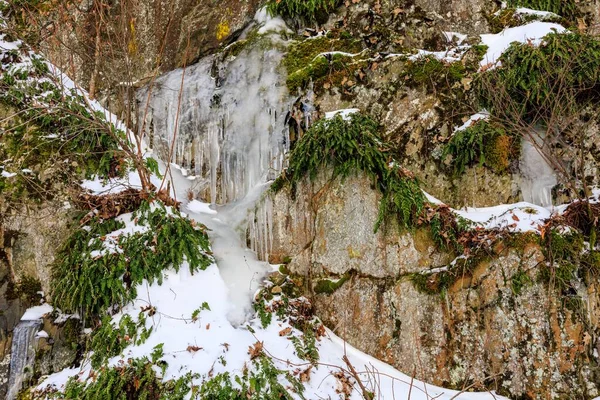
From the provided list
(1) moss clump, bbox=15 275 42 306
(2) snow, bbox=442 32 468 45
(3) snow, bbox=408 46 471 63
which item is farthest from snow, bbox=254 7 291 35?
(1) moss clump, bbox=15 275 42 306

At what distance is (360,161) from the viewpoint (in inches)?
207

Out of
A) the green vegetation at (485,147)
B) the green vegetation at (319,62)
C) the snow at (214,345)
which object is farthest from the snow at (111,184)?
the green vegetation at (485,147)

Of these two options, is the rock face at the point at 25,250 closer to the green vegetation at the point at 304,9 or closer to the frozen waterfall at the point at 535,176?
the green vegetation at the point at 304,9

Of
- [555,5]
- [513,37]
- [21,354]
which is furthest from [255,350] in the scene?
[555,5]

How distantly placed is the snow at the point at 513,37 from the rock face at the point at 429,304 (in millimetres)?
2673

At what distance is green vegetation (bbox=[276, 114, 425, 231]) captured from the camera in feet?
16.6

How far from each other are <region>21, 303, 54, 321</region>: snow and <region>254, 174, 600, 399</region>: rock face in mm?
2999

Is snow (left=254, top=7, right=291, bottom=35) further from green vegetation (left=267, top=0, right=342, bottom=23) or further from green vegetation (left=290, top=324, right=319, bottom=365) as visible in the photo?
green vegetation (left=290, top=324, right=319, bottom=365)

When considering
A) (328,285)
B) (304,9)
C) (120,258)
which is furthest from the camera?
(304,9)

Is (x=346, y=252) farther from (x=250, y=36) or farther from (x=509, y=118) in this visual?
(x=250, y=36)

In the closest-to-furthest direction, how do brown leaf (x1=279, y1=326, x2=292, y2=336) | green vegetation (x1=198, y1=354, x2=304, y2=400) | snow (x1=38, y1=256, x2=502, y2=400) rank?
green vegetation (x1=198, y1=354, x2=304, y2=400) → snow (x1=38, y1=256, x2=502, y2=400) → brown leaf (x1=279, y1=326, x2=292, y2=336)

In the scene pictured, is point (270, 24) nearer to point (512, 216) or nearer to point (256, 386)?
point (512, 216)

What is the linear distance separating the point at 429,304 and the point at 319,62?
4253 millimetres

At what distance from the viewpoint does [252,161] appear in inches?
246
